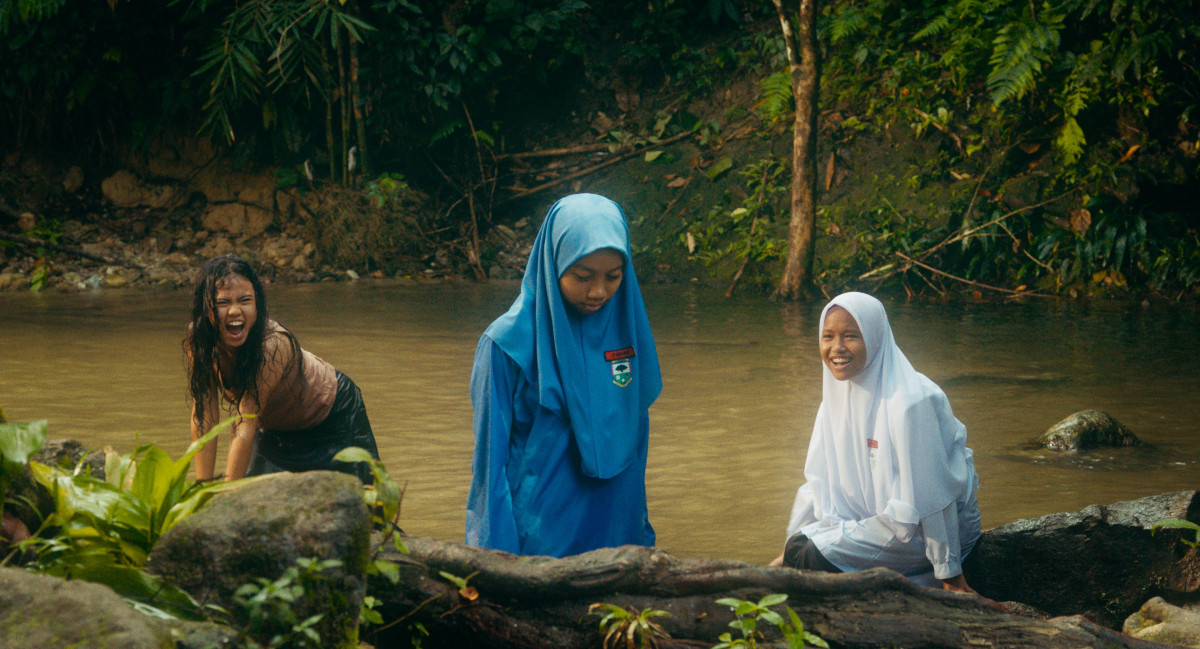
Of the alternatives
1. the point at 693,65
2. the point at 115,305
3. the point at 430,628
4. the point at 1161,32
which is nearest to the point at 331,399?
the point at 430,628

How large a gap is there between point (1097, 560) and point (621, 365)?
1.72 metres

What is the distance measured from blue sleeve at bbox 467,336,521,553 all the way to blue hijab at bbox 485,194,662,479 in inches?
2.5

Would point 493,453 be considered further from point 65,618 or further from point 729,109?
point 729,109

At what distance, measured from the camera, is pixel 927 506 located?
2895 mm

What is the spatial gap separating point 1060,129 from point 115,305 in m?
10.8

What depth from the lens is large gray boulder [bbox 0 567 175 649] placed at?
140cm

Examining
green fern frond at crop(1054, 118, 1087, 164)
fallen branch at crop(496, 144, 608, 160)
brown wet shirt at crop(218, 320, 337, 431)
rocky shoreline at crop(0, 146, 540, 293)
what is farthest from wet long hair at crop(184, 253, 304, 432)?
fallen branch at crop(496, 144, 608, 160)

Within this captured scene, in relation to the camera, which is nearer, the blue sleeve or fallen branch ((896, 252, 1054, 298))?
the blue sleeve

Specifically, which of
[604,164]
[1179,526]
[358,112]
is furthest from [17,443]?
[358,112]

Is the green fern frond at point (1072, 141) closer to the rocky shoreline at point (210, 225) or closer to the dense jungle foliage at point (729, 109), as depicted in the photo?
the dense jungle foliage at point (729, 109)

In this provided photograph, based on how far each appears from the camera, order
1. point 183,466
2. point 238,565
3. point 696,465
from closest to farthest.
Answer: point 238,565 < point 183,466 < point 696,465

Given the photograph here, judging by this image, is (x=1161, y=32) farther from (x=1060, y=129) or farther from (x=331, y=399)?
(x=331, y=399)

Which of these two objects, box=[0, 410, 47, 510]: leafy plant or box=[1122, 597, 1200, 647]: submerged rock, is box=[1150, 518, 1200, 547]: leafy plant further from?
box=[0, 410, 47, 510]: leafy plant

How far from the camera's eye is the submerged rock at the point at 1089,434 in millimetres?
5328
